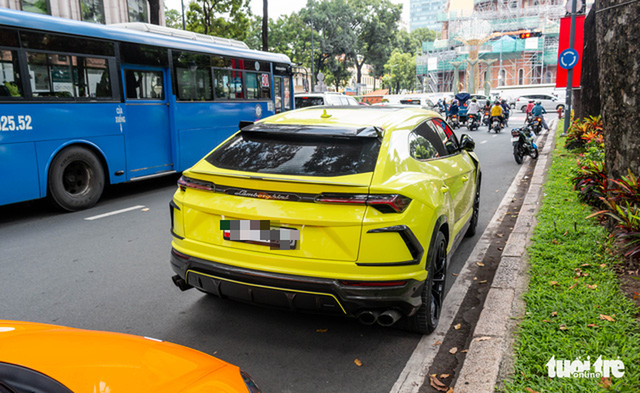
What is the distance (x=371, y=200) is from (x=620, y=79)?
3405 mm

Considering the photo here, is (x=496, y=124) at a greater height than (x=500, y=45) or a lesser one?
lesser

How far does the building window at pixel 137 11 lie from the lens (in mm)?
27219

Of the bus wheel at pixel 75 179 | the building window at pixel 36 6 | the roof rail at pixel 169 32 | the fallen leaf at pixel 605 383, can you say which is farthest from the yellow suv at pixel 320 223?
the building window at pixel 36 6

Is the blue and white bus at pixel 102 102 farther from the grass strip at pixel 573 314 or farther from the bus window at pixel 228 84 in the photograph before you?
the grass strip at pixel 573 314

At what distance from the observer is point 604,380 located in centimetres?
291

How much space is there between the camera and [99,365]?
1.94 metres

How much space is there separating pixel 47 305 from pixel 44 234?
9.03ft

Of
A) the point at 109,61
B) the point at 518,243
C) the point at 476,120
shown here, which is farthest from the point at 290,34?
the point at 518,243

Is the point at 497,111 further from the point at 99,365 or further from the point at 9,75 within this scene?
the point at 99,365

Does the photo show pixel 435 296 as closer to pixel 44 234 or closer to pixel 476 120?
pixel 44 234

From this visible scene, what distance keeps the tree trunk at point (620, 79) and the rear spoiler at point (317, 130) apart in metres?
2.85

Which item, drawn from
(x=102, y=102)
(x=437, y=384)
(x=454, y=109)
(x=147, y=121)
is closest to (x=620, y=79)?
(x=437, y=384)

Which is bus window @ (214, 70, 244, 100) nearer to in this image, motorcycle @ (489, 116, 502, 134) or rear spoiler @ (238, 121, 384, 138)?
rear spoiler @ (238, 121, 384, 138)

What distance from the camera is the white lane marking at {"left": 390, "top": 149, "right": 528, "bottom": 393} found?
3226 mm
